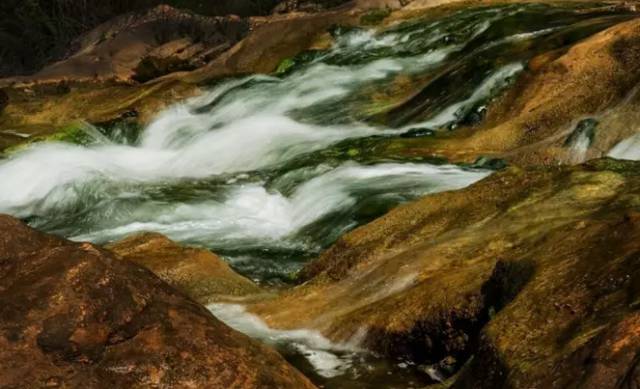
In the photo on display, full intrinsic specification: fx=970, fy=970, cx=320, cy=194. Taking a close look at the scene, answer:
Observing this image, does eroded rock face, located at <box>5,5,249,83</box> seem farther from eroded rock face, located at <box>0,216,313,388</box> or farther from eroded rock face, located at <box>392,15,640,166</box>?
eroded rock face, located at <box>0,216,313,388</box>

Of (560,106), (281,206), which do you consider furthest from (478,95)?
(281,206)

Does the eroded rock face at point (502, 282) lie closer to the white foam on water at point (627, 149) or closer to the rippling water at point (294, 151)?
the rippling water at point (294, 151)

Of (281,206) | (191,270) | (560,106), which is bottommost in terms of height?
(281,206)

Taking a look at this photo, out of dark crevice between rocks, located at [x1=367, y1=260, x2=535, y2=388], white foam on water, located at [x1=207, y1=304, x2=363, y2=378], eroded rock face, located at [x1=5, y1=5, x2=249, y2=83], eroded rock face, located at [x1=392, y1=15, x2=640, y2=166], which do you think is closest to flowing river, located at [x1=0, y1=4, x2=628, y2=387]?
eroded rock face, located at [x1=392, y1=15, x2=640, y2=166]

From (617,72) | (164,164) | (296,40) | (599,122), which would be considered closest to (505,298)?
(599,122)

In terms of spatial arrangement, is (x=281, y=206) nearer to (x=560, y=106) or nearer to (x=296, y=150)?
(x=296, y=150)
